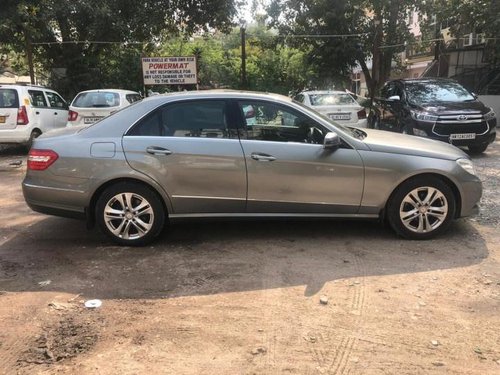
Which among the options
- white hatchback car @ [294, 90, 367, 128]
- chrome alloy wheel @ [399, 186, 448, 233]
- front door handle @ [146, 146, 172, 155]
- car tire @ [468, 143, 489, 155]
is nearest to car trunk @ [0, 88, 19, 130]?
white hatchback car @ [294, 90, 367, 128]

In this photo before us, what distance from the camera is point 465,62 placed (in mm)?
21219

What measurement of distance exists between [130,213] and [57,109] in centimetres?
872

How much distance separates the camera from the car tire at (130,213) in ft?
16.6

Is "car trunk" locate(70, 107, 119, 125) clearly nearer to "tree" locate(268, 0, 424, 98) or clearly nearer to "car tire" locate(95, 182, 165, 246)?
"car tire" locate(95, 182, 165, 246)

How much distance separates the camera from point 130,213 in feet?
16.7

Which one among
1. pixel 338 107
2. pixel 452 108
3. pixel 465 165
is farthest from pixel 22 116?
pixel 465 165

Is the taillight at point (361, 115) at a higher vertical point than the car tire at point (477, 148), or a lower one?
higher

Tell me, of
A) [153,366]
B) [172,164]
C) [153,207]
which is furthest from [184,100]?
[153,366]

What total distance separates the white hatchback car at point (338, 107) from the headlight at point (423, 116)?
5.06 feet

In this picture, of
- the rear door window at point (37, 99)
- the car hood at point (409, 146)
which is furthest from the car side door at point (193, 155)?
the rear door window at point (37, 99)

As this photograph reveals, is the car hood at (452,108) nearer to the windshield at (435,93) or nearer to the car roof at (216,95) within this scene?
the windshield at (435,93)

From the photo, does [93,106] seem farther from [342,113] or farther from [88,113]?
[342,113]

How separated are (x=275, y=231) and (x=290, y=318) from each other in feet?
6.55

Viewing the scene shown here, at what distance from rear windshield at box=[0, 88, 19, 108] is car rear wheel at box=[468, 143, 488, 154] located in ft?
31.9
